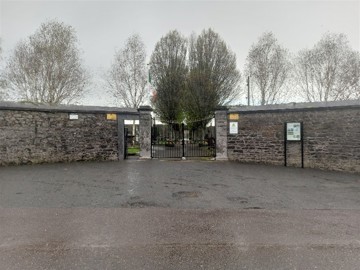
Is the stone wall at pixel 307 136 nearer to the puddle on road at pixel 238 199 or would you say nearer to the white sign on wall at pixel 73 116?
the puddle on road at pixel 238 199

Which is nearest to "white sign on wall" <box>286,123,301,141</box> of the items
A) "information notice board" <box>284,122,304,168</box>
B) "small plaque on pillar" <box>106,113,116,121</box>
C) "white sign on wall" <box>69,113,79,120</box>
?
"information notice board" <box>284,122,304,168</box>

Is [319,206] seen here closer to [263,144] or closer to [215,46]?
[263,144]

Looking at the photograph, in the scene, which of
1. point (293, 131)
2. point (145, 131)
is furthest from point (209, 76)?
point (293, 131)

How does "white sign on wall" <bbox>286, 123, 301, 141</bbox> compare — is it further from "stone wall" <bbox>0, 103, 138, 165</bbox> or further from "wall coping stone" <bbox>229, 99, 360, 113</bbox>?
"stone wall" <bbox>0, 103, 138, 165</bbox>

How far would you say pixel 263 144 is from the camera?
41.0 feet

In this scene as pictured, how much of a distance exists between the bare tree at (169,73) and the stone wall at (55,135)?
52.3ft

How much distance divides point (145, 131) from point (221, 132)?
4146 millimetres

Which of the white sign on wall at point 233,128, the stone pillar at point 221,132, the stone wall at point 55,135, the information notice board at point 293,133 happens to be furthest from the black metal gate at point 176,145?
the information notice board at point 293,133

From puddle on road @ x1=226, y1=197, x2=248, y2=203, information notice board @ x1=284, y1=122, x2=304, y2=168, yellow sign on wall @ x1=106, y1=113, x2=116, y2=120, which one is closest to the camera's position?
puddle on road @ x1=226, y1=197, x2=248, y2=203

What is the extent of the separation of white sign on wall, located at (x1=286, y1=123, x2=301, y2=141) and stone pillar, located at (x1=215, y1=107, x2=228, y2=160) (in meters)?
3.06

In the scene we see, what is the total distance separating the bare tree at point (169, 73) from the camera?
29.3m

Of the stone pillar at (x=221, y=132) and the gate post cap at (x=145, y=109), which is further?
the gate post cap at (x=145, y=109)

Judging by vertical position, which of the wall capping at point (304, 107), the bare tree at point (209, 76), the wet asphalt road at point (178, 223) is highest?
the bare tree at point (209, 76)

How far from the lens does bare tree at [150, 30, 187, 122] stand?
2933 cm
